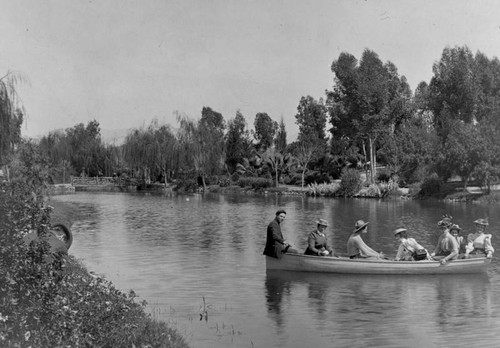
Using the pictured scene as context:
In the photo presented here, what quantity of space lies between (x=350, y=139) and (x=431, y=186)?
15703mm

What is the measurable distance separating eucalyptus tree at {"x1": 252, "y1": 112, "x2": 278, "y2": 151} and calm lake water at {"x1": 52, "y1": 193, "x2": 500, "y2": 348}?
68.1 m

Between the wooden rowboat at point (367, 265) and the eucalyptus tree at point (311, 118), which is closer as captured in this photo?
the wooden rowboat at point (367, 265)

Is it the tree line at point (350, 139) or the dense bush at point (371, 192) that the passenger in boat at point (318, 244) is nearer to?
the tree line at point (350, 139)

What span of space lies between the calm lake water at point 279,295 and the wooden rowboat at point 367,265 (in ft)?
0.69

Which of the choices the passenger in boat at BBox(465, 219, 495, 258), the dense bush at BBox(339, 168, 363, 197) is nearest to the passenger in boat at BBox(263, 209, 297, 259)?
the passenger in boat at BBox(465, 219, 495, 258)

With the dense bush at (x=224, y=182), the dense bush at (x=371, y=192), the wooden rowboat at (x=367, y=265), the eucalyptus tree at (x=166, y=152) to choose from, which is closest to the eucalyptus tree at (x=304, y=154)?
the dense bush at (x=224, y=182)

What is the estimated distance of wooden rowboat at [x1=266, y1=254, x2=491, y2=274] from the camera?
17703 mm

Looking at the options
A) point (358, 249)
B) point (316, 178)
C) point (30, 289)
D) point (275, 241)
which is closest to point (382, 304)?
point (358, 249)

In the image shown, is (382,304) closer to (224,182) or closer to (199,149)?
(224,182)

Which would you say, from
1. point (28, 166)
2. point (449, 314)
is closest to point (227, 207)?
point (449, 314)

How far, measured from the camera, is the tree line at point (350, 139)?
54.7 metres

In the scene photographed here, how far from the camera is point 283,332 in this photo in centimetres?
1216

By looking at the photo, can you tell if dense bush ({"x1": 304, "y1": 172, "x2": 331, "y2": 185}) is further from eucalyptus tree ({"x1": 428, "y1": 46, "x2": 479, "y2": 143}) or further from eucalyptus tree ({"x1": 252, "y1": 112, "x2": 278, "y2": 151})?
eucalyptus tree ({"x1": 252, "y1": 112, "x2": 278, "y2": 151})

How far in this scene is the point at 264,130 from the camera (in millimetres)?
98500
